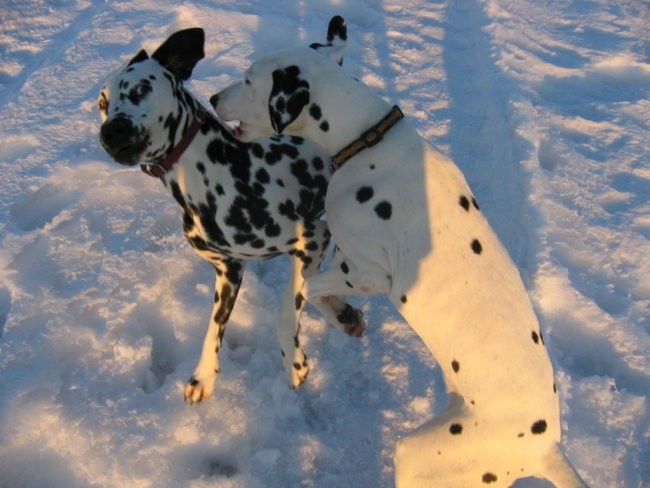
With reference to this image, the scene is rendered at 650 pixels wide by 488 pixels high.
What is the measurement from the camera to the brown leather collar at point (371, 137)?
325cm

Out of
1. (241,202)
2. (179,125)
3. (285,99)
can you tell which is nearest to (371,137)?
(285,99)

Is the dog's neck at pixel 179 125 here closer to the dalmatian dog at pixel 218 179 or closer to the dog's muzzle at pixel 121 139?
the dalmatian dog at pixel 218 179

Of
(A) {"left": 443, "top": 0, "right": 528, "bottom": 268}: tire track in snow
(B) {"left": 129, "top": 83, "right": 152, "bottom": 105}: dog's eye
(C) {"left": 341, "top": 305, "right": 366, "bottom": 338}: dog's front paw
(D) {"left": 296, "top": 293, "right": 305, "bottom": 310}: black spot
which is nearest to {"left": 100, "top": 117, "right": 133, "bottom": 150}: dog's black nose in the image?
(B) {"left": 129, "top": 83, "right": 152, "bottom": 105}: dog's eye

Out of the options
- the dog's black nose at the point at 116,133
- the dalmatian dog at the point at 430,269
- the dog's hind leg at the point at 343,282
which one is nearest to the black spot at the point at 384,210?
the dalmatian dog at the point at 430,269

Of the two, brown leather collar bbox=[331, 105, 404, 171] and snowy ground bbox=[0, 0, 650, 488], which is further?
snowy ground bbox=[0, 0, 650, 488]

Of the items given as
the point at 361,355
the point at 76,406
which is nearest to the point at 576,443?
the point at 361,355

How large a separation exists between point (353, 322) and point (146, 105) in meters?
1.78

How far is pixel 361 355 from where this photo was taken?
4.02 metres

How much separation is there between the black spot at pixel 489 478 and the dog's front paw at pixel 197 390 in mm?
1676

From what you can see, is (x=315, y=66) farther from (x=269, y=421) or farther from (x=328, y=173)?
(x=269, y=421)

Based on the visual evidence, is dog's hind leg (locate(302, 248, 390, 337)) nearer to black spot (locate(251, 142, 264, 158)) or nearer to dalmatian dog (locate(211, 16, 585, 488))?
dalmatian dog (locate(211, 16, 585, 488))

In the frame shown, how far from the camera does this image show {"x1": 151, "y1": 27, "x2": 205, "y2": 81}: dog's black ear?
11.3 feet

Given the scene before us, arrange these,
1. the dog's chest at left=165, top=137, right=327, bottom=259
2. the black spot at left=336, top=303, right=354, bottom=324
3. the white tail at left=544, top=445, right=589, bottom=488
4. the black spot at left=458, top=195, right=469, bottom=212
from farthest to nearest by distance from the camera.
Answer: the black spot at left=336, top=303, right=354, bottom=324 → the dog's chest at left=165, top=137, right=327, bottom=259 → the black spot at left=458, top=195, right=469, bottom=212 → the white tail at left=544, top=445, right=589, bottom=488

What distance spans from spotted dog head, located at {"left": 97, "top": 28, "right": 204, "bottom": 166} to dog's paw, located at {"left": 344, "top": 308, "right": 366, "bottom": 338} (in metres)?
1.51
